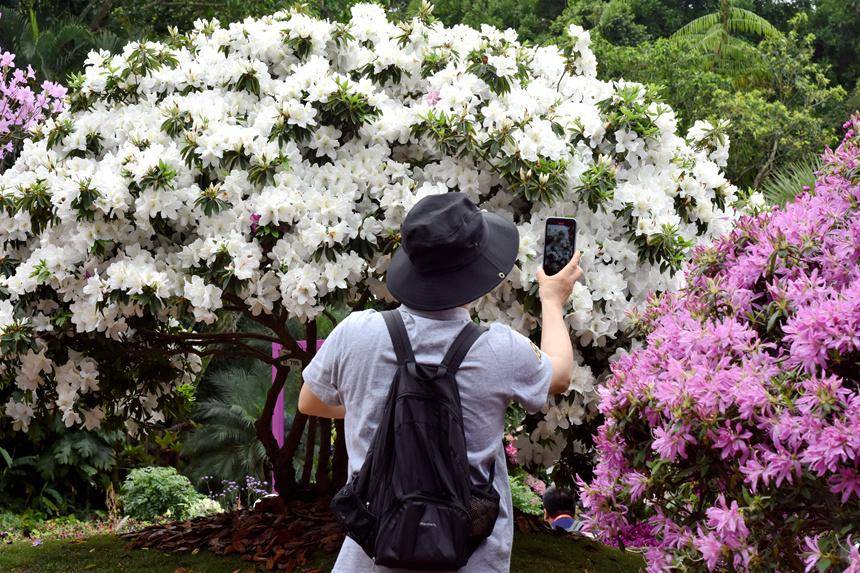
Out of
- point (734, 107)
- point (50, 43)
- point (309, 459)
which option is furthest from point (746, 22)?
point (309, 459)

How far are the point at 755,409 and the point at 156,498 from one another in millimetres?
7941

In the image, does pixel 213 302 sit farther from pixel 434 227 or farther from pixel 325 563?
pixel 434 227

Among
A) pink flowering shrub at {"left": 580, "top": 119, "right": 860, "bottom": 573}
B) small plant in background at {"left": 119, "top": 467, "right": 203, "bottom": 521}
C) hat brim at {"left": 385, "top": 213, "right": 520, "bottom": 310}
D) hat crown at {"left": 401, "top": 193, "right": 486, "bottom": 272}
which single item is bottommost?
small plant in background at {"left": 119, "top": 467, "right": 203, "bottom": 521}

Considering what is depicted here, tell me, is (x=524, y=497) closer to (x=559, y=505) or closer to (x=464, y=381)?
(x=559, y=505)

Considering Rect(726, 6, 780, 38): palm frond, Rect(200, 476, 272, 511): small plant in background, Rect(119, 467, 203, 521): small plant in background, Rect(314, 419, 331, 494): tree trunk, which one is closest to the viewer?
Rect(314, 419, 331, 494): tree trunk

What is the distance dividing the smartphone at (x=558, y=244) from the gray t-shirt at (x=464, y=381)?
1.95ft

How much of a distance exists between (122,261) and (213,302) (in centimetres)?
49

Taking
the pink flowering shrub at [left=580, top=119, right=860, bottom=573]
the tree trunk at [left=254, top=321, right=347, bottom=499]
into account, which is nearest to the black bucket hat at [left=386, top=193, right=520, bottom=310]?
the pink flowering shrub at [left=580, top=119, right=860, bottom=573]

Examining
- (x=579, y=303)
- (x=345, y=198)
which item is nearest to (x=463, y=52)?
(x=345, y=198)

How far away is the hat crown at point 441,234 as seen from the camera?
2.71 meters

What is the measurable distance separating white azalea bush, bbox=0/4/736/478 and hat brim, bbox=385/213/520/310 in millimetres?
1783

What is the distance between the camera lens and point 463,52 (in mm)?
5590

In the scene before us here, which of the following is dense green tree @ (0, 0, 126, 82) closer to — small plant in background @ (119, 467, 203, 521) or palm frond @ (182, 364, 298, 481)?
palm frond @ (182, 364, 298, 481)

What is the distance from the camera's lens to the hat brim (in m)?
2.70
